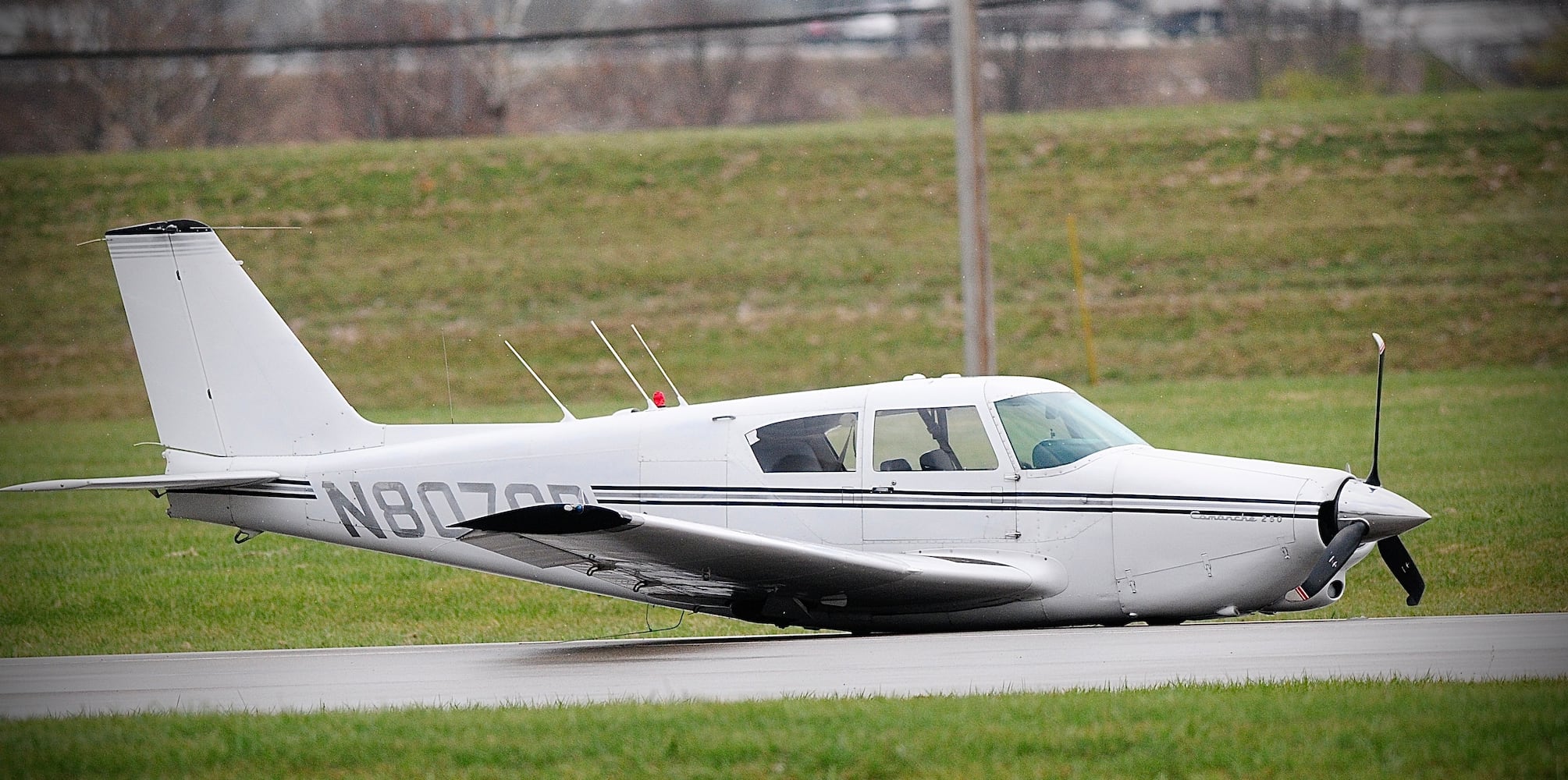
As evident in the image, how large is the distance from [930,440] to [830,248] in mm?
25800

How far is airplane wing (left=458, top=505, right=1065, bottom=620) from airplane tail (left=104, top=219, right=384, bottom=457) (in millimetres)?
2691

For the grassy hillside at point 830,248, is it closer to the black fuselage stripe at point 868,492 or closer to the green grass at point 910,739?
the black fuselage stripe at point 868,492

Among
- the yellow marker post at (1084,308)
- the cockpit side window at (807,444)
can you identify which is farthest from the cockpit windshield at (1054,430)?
the yellow marker post at (1084,308)

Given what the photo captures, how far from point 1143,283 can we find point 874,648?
24.5 m

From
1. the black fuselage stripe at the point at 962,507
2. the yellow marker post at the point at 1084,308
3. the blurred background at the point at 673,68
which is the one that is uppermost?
the blurred background at the point at 673,68

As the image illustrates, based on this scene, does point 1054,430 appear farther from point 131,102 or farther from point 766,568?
point 131,102

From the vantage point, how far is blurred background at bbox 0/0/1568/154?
39781 millimetres

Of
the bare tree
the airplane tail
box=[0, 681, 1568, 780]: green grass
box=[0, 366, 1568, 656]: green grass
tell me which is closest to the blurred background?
the bare tree

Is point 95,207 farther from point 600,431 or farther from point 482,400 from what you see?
point 600,431

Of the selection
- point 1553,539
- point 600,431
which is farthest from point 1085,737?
point 1553,539

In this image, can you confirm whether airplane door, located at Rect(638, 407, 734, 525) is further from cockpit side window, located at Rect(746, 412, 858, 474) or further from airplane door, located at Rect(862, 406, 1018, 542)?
airplane door, located at Rect(862, 406, 1018, 542)

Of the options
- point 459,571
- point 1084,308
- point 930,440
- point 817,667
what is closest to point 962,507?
point 930,440

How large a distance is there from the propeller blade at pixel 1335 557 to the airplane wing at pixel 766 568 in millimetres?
1512

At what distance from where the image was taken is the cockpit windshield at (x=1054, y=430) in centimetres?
1041
